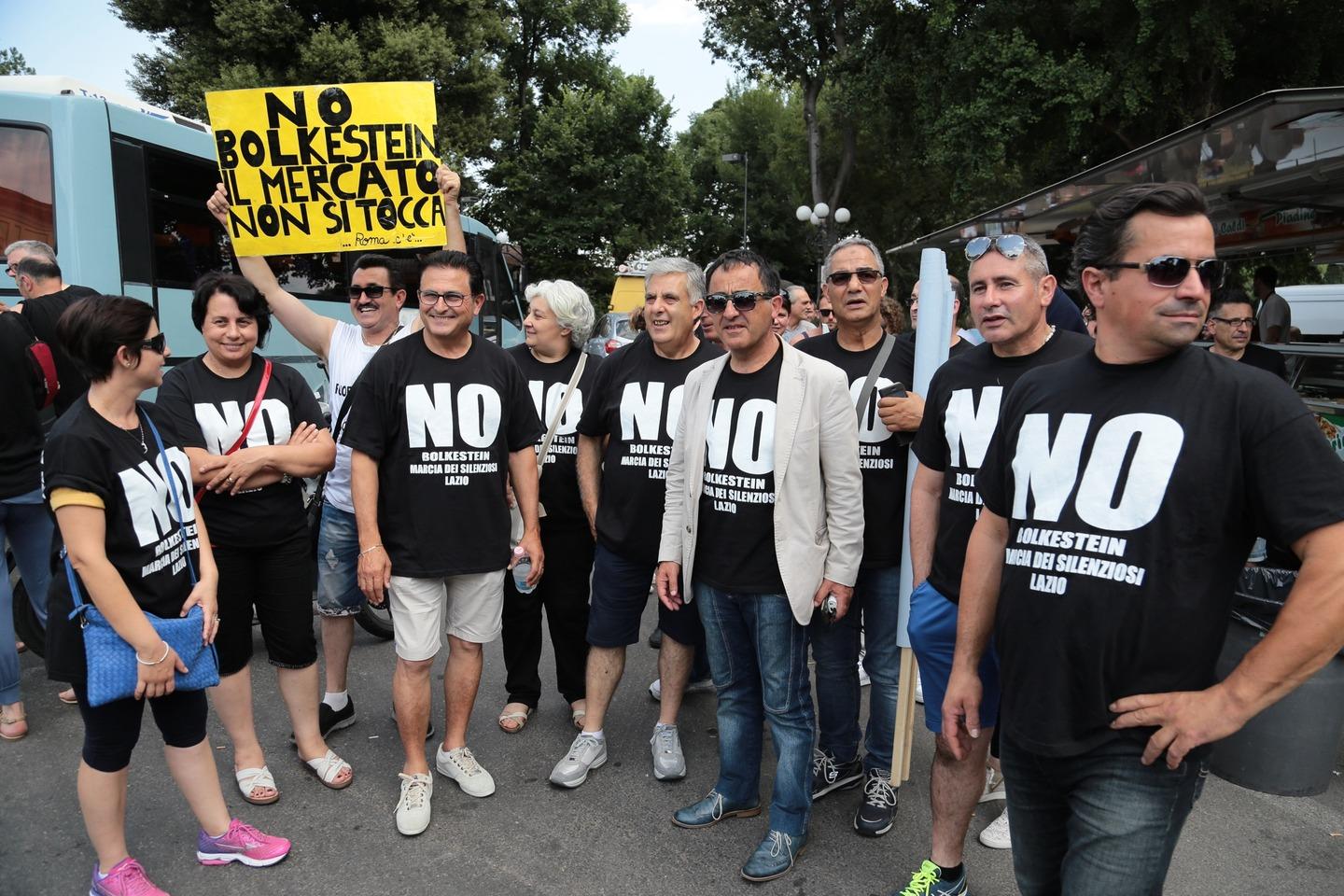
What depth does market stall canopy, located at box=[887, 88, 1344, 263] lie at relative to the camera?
492 centimetres

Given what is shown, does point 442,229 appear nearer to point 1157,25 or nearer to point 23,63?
point 1157,25

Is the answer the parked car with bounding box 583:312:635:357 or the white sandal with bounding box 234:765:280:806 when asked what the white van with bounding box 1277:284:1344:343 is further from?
the white sandal with bounding box 234:765:280:806

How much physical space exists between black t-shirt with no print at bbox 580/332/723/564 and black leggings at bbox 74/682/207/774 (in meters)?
1.61

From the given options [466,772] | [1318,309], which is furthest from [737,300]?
[1318,309]

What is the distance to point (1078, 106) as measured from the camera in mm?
14016

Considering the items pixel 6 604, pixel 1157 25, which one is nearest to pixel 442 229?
pixel 6 604

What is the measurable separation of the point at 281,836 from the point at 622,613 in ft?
4.81

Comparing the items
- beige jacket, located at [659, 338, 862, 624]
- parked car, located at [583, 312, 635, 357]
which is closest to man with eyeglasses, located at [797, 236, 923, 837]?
beige jacket, located at [659, 338, 862, 624]

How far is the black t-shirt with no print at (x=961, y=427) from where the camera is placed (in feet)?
8.71

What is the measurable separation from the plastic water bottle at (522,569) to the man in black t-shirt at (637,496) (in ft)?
0.93

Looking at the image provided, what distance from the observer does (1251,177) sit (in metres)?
6.05

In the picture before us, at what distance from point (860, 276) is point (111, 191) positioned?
5.40m

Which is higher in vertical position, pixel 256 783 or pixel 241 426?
pixel 241 426

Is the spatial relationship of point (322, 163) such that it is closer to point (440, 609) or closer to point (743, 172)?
point (440, 609)
